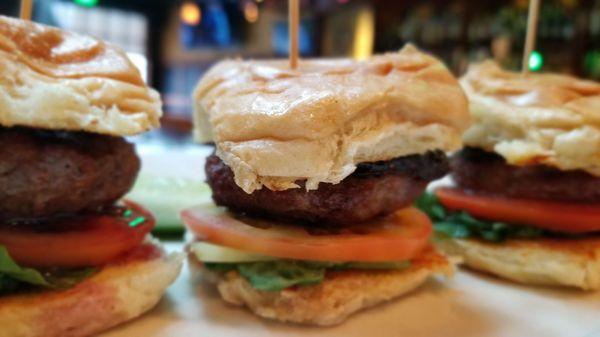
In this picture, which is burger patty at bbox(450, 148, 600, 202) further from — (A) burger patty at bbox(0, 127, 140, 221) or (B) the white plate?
(A) burger patty at bbox(0, 127, 140, 221)

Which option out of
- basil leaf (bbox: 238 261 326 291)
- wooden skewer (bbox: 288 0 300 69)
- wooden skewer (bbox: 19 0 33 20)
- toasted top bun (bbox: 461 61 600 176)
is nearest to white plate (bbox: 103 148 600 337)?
basil leaf (bbox: 238 261 326 291)

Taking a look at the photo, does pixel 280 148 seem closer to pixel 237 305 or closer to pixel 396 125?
pixel 396 125

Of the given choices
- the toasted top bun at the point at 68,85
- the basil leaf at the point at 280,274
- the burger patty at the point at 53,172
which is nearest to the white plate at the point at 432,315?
the basil leaf at the point at 280,274

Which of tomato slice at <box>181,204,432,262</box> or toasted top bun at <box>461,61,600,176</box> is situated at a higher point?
toasted top bun at <box>461,61,600,176</box>

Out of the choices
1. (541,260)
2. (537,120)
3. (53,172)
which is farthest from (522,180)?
(53,172)

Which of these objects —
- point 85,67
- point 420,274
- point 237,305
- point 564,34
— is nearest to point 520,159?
point 420,274
